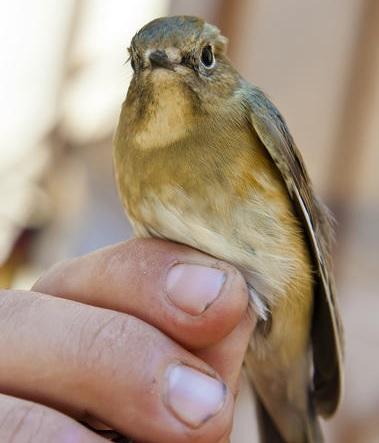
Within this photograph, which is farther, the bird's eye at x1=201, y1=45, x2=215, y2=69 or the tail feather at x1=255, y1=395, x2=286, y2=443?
the tail feather at x1=255, y1=395, x2=286, y2=443

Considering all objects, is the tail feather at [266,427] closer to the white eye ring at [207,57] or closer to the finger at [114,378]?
the finger at [114,378]

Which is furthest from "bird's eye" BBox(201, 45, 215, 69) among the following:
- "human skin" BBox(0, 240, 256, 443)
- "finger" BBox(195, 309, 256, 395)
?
"finger" BBox(195, 309, 256, 395)

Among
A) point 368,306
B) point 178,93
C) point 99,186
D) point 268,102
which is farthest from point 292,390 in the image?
point 99,186

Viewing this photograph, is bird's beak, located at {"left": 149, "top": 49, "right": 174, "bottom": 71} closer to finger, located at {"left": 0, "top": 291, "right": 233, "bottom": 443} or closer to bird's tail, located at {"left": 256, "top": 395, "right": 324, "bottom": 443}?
finger, located at {"left": 0, "top": 291, "right": 233, "bottom": 443}

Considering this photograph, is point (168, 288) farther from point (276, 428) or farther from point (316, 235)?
point (276, 428)

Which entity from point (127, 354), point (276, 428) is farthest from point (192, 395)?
point (276, 428)

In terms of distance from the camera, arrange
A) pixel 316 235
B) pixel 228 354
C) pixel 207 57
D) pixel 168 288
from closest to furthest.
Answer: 1. pixel 168 288
2. pixel 228 354
3. pixel 207 57
4. pixel 316 235

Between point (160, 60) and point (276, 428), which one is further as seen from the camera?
point (276, 428)

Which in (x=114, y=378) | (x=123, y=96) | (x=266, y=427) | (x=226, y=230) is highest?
(x=226, y=230)
